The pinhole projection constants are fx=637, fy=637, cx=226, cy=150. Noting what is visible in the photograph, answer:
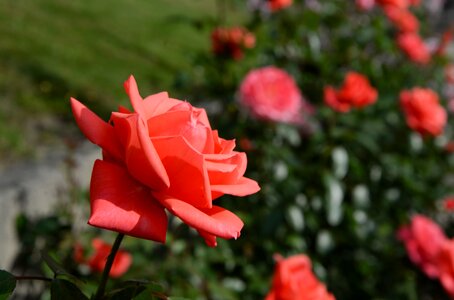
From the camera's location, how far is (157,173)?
0.54m

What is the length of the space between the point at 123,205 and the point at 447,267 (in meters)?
1.29

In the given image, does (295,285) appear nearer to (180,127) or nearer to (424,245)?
(180,127)

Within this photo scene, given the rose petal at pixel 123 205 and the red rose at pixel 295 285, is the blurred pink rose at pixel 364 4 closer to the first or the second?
the red rose at pixel 295 285

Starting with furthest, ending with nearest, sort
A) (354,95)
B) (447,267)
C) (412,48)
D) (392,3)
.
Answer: (412,48), (392,3), (354,95), (447,267)

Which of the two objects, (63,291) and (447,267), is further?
(447,267)

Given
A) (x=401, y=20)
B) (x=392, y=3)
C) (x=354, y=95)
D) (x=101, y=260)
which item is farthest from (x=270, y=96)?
(x=401, y=20)

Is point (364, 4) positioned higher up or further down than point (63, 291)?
further down

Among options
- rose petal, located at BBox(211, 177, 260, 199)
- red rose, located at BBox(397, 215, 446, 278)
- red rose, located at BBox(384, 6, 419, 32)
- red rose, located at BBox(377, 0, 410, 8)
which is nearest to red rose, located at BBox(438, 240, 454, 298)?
red rose, located at BBox(397, 215, 446, 278)

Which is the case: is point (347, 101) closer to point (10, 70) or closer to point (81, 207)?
point (81, 207)

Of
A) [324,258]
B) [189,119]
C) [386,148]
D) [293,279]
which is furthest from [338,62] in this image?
[189,119]

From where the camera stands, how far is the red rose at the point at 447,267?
1.61m

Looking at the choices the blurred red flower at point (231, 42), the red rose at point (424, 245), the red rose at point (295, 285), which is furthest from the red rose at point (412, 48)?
the red rose at point (295, 285)

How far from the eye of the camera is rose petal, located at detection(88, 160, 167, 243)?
534 millimetres

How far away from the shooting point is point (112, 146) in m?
0.59
